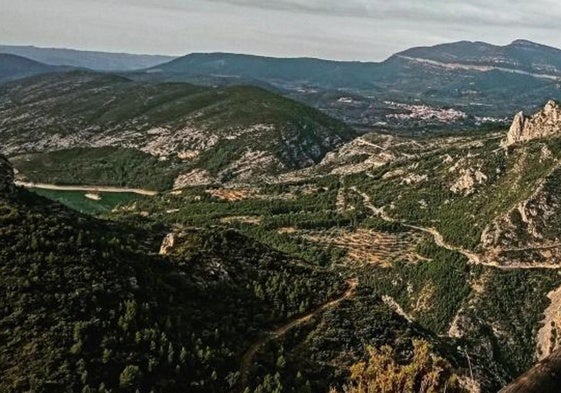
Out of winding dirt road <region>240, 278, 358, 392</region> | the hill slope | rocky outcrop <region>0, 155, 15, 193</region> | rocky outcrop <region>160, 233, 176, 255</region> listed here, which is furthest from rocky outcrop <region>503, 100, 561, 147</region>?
rocky outcrop <region>0, 155, 15, 193</region>

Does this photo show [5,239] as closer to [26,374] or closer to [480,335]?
[26,374]

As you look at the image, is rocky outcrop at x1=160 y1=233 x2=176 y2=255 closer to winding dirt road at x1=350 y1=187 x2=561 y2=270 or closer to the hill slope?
the hill slope

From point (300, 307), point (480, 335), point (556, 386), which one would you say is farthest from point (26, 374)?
point (480, 335)

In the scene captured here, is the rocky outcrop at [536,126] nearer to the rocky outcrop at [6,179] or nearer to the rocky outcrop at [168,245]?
the rocky outcrop at [168,245]

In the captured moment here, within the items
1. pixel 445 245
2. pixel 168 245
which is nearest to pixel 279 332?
pixel 168 245

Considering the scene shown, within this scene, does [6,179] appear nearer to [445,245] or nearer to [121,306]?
[121,306]

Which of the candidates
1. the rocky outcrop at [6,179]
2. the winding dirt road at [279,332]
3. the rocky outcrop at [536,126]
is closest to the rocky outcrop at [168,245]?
the rocky outcrop at [6,179]
